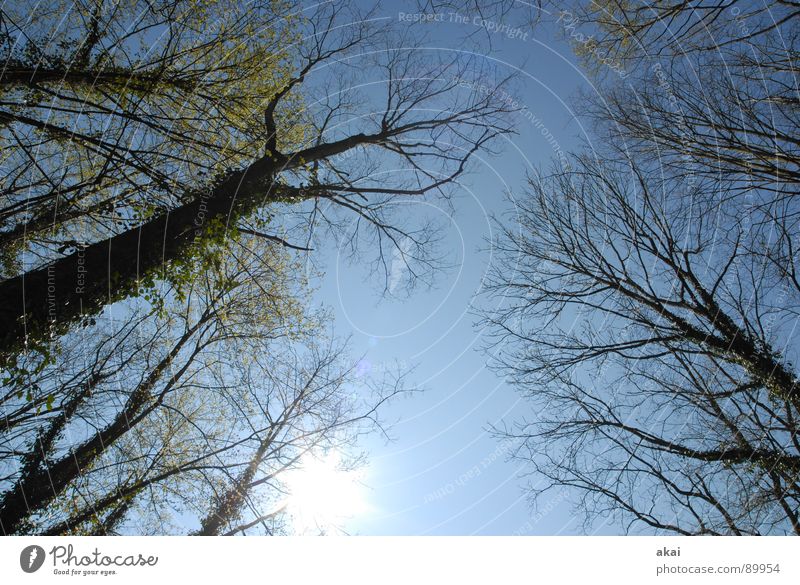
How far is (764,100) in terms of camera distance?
7395 mm

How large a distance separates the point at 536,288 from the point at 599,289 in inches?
55.8
